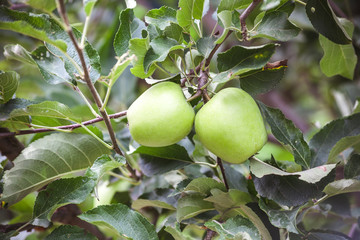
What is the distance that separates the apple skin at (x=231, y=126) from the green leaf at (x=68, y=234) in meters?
0.22

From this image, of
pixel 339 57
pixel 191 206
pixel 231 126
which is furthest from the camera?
pixel 339 57

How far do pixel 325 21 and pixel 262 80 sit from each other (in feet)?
0.42

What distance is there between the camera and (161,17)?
0.53 metres

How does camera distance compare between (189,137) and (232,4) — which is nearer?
(232,4)

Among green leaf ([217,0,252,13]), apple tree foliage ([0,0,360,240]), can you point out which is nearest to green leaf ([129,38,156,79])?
apple tree foliage ([0,0,360,240])

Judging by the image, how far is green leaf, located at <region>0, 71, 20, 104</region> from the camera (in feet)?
1.70

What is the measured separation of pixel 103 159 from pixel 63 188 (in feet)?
0.27

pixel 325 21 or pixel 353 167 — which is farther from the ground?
pixel 325 21

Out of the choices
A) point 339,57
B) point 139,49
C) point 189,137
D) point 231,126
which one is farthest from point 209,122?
point 339,57

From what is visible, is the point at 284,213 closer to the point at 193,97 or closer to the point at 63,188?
the point at 193,97

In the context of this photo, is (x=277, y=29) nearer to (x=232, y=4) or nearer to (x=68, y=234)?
(x=232, y=4)

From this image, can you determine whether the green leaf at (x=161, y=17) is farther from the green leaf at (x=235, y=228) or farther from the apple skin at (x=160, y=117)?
the green leaf at (x=235, y=228)

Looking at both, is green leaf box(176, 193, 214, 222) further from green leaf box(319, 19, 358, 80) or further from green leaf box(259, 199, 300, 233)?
green leaf box(319, 19, 358, 80)

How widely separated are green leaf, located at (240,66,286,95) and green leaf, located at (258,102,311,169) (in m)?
0.05
